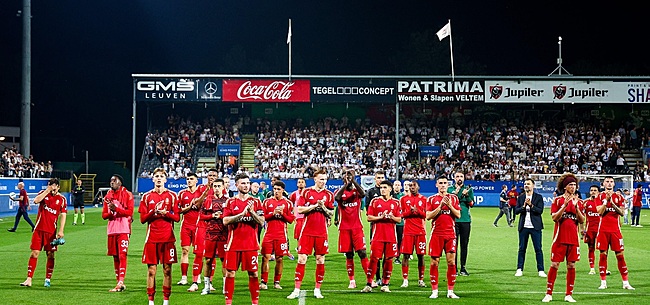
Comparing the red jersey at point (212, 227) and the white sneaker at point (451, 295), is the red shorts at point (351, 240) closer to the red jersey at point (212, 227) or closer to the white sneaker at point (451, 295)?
the white sneaker at point (451, 295)

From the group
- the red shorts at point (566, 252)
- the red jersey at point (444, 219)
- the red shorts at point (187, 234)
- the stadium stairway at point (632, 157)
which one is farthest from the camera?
the stadium stairway at point (632, 157)

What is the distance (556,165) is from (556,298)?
41.2m

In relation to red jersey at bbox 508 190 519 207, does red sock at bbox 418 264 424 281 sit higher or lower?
lower

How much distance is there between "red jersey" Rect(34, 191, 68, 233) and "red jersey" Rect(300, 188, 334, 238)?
5175 millimetres

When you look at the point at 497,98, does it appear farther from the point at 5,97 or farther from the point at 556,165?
the point at 5,97

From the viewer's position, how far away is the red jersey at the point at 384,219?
47.4 ft

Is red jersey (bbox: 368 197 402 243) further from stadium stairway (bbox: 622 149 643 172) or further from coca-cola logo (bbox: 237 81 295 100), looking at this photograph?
stadium stairway (bbox: 622 149 643 172)

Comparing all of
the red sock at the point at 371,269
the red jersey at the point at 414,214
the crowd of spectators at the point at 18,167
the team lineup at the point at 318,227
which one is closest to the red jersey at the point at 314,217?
the team lineup at the point at 318,227

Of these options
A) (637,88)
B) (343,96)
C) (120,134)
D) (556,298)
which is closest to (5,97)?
(120,134)

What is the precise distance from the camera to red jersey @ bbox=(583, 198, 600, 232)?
1652 cm

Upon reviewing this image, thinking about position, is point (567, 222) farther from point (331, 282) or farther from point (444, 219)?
point (331, 282)

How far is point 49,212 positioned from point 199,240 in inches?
122

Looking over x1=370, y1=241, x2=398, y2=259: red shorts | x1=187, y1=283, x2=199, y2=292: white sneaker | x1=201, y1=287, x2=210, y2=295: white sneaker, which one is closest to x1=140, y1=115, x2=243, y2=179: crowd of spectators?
x1=187, y1=283, x2=199, y2=292: white sneaker

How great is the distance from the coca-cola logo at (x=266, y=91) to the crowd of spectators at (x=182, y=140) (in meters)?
5.46
